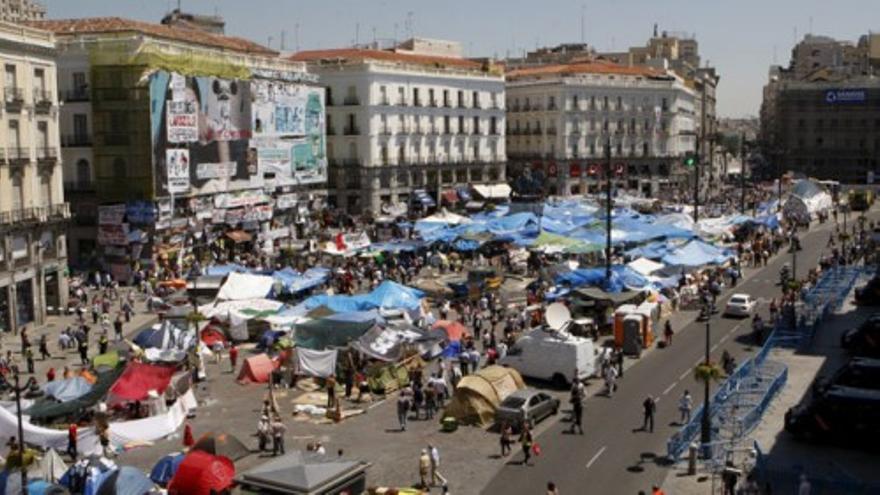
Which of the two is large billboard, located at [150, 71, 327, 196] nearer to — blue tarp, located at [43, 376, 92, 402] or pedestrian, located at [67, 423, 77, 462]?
blue tarp, located at [43, 376, 92, 402]

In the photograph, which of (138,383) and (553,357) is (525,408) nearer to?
(553,357)

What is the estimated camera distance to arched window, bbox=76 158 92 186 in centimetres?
5606

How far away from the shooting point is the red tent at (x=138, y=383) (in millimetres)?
28469

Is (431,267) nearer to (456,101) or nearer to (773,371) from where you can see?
(773,371)

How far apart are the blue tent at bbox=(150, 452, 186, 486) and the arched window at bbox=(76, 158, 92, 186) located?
36501 millimetres

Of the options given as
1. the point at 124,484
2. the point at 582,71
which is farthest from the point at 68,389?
the point at 582,71

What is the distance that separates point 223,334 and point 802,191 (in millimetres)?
55623

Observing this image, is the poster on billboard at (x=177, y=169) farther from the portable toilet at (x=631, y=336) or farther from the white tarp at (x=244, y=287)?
the portable toilet at (x=631, y=336)

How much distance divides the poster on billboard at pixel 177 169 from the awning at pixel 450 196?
32.8 m

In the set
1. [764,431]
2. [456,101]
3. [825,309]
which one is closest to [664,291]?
[825,309]

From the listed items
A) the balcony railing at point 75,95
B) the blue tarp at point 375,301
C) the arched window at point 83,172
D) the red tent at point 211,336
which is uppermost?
the balcony railing at point 75,95

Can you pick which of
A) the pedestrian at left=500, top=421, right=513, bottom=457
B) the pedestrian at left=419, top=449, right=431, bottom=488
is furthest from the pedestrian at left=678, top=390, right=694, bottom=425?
the pedestrian at left=419, top=449, right=431, bottom=488

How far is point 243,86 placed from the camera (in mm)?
63469

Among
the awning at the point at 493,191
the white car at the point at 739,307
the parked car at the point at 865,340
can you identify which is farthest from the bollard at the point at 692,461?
the awning at the point at 493,191
